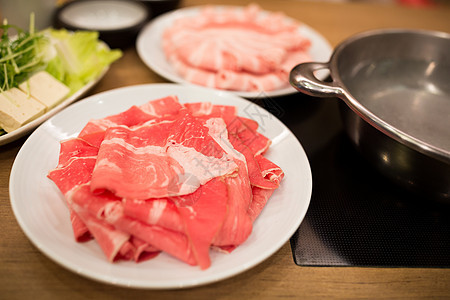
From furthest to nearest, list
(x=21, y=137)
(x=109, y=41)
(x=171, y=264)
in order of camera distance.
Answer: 1. (x=109, y=41)
2. (x=21, y=137)
3. (x=171, y=264)

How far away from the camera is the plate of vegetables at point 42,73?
1203mm

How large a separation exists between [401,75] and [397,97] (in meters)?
0.19

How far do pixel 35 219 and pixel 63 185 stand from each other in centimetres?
11

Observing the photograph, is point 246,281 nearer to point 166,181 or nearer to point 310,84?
point 166,181

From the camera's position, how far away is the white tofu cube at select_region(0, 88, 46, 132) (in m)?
1.17

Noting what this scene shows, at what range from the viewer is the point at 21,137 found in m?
1.22

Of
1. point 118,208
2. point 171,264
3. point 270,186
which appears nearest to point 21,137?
point 118,208

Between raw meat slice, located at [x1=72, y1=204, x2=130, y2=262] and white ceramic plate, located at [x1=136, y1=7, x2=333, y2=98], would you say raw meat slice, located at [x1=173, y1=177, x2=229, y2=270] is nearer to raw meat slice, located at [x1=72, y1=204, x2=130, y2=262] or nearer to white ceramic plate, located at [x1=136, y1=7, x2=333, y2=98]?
raw meat slice, located at [x1=72, y1=204, x2=130, y2=262]

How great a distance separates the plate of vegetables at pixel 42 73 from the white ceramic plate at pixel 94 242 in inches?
4.2

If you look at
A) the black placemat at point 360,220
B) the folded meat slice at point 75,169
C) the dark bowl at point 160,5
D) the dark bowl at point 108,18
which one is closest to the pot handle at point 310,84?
the black placemat at point 360,220

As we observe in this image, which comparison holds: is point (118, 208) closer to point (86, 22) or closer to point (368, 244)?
point (368, 244)

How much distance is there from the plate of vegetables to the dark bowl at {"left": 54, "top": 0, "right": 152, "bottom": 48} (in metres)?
0.12

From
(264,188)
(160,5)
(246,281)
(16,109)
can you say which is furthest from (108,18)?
(246,281)

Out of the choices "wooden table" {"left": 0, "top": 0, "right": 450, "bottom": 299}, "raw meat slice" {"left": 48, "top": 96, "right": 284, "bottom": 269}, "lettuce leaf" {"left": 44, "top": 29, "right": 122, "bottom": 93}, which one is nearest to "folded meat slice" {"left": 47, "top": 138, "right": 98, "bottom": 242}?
"raw meat slice" {"left": 48, "top": 96, "right": 284, "bottom": 269}
